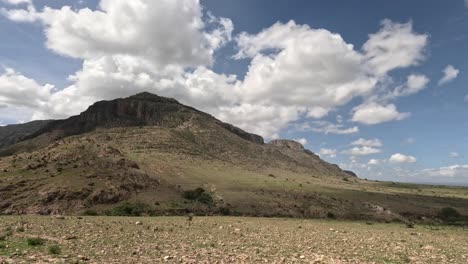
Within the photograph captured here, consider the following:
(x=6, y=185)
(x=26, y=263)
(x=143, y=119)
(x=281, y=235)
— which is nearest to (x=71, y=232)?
(x=26, y=263)

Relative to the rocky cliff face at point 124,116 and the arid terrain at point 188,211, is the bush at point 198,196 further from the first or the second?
the rocky cliff face at point 124,116

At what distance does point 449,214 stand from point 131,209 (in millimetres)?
57187

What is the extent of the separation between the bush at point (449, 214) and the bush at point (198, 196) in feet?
139

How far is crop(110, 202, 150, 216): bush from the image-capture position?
5257 cm

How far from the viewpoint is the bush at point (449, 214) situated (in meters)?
68.1

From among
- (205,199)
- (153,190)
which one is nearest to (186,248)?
(205,199)

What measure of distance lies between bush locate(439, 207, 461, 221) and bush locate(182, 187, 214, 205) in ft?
139

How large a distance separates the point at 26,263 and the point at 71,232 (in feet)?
36.6

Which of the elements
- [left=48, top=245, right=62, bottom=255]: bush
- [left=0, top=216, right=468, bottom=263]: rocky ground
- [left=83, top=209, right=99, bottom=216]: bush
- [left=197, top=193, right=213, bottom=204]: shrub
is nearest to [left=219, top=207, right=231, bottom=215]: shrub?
[left=197, top=193, right=213, bottom=204]: shrub

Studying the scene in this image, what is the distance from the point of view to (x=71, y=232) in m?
26.2

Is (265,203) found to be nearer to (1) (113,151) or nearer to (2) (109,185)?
(2) (109,185)

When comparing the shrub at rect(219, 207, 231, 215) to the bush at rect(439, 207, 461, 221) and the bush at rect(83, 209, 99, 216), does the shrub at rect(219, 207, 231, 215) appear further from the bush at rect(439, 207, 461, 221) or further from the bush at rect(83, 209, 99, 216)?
the bush at rect(439, 207, 461, 221)

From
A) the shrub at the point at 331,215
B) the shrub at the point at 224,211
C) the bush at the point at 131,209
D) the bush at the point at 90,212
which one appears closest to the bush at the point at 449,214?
the shrub at the point at 331,215

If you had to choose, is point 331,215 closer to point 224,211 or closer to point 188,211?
point 224,211
